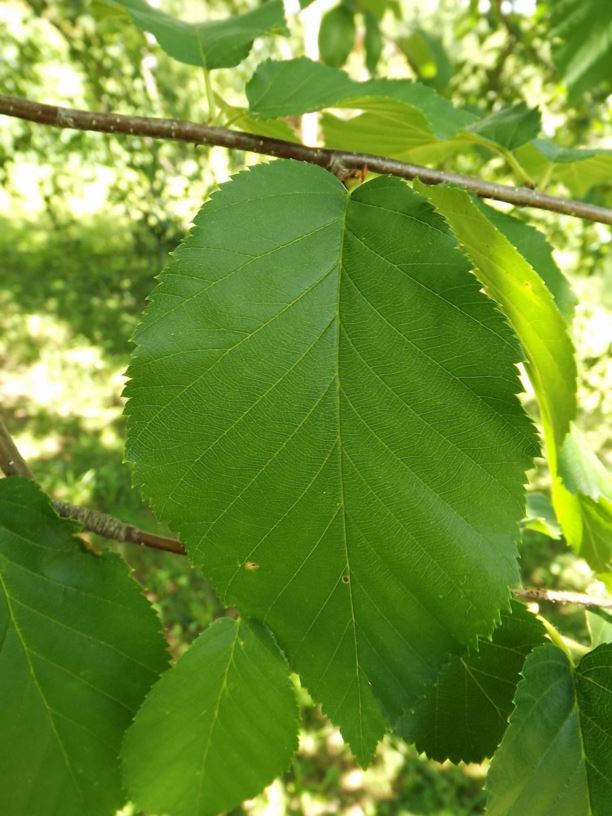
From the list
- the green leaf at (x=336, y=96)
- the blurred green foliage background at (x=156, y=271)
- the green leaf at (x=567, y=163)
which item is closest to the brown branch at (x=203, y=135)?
the green leaf at (x=336, y=96)

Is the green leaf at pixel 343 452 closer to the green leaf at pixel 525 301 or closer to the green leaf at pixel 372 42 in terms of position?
the green leaf at pixel 525 301

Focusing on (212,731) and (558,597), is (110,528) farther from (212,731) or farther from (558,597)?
(558,597)

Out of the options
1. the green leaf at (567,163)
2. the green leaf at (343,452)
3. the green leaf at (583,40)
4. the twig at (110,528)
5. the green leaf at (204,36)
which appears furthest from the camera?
the green leaf at (583,40)

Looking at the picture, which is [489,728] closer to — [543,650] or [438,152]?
[543,650]

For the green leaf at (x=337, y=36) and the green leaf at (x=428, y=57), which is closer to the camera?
the green leaf at (x=337, y=36)

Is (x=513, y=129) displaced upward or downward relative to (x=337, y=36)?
downward

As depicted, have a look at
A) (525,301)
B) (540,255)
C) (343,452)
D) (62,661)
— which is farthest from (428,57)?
(62,661)
